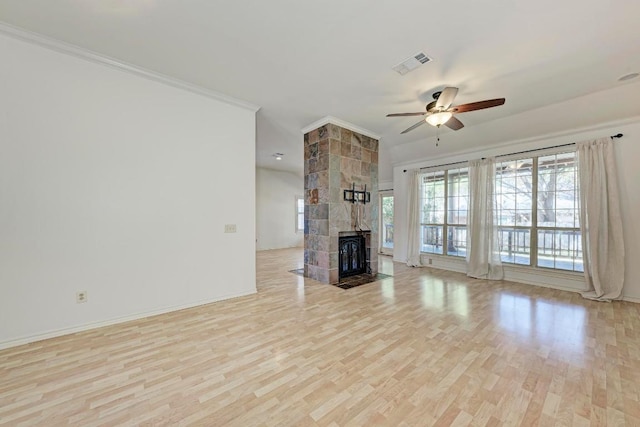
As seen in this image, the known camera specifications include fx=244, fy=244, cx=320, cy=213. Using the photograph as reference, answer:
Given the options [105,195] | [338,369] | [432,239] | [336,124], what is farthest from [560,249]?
[105,195]

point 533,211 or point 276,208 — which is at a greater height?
point 276,208

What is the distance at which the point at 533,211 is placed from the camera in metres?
4.54

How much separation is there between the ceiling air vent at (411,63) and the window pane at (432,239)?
4.13 meters

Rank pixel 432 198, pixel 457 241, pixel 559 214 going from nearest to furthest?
pixel 559 214 < pixel 457 241 < pixel 432 198

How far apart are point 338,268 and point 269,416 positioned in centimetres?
306

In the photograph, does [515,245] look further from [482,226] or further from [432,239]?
[432,239]

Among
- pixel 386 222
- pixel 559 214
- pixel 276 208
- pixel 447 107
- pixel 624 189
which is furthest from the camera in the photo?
pixel 276 208

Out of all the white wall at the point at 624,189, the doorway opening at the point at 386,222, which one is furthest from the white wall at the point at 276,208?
the white wall at the point at 624,189

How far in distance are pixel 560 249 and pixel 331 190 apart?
13.7ft

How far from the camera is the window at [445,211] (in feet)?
18.1

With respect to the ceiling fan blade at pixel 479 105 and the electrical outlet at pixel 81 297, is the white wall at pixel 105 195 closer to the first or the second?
the electrical outlet at pixel 81 297

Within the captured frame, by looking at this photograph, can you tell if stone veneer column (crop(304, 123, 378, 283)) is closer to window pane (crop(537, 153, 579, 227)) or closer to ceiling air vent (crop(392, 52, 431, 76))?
ceiling air vent (crop(392, 52, 431, 76))

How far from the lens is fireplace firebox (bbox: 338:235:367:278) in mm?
4605

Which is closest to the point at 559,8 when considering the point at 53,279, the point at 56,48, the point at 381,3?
the point at 381,3
